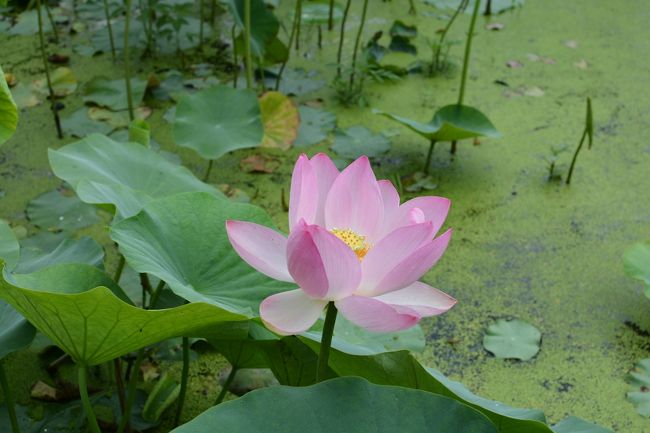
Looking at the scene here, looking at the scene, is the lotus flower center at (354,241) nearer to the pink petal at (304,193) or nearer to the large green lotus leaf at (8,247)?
the pink petal at (304,193)

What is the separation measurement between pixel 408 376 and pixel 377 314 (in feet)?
0.78

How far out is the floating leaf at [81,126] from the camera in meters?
→ 2.40

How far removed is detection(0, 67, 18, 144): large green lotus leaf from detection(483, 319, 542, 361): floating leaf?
107 centimetres

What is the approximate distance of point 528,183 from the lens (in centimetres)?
228

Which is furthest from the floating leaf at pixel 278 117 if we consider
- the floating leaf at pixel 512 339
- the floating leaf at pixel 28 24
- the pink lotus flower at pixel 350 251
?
the pink lotus flower at pixel 350 251

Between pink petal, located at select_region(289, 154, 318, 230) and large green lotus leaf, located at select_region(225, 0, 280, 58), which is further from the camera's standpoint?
large green lotus leaf, located at select_region(225, 0, 280, 58)

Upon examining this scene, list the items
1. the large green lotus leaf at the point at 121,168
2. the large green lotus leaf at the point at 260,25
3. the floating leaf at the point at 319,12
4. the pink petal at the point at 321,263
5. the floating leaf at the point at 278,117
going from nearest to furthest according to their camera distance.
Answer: the pink petal at the point at 321,263
the large green lotus leaf at the point at 121,168
the floating leaf at the point at 278,117
the large green lotus leaf at the point at 260,25
the floating leaf at the point at 319,12

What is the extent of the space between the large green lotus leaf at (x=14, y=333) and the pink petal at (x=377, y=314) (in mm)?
516

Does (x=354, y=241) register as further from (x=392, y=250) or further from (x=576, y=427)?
(x=576, y=427)

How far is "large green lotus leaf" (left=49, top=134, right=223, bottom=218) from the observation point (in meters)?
1.52

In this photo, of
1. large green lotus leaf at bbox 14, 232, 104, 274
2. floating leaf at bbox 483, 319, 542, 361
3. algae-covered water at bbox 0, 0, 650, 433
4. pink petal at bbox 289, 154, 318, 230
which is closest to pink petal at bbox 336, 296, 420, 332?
pink petal at bbox 289, 154, 318, 230

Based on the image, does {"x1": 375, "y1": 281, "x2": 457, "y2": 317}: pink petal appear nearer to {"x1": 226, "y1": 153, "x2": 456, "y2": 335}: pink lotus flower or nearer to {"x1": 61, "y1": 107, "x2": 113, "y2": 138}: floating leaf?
{"x1": 226, "y1": 153, "x2": 456, "y2": 335}: pink lotus flower

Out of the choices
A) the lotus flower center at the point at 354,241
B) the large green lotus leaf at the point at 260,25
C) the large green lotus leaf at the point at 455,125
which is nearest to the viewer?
the lotus flower center at the point at 354,241

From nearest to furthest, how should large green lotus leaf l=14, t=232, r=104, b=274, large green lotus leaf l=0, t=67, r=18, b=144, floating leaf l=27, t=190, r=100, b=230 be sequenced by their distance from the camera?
large green lotus leaf l=0, t=67, r=18, b=144
large green lotus leaf l=14, t=232, r=104, b=274
floating leaf l=27, t=190, r=100, b=230
